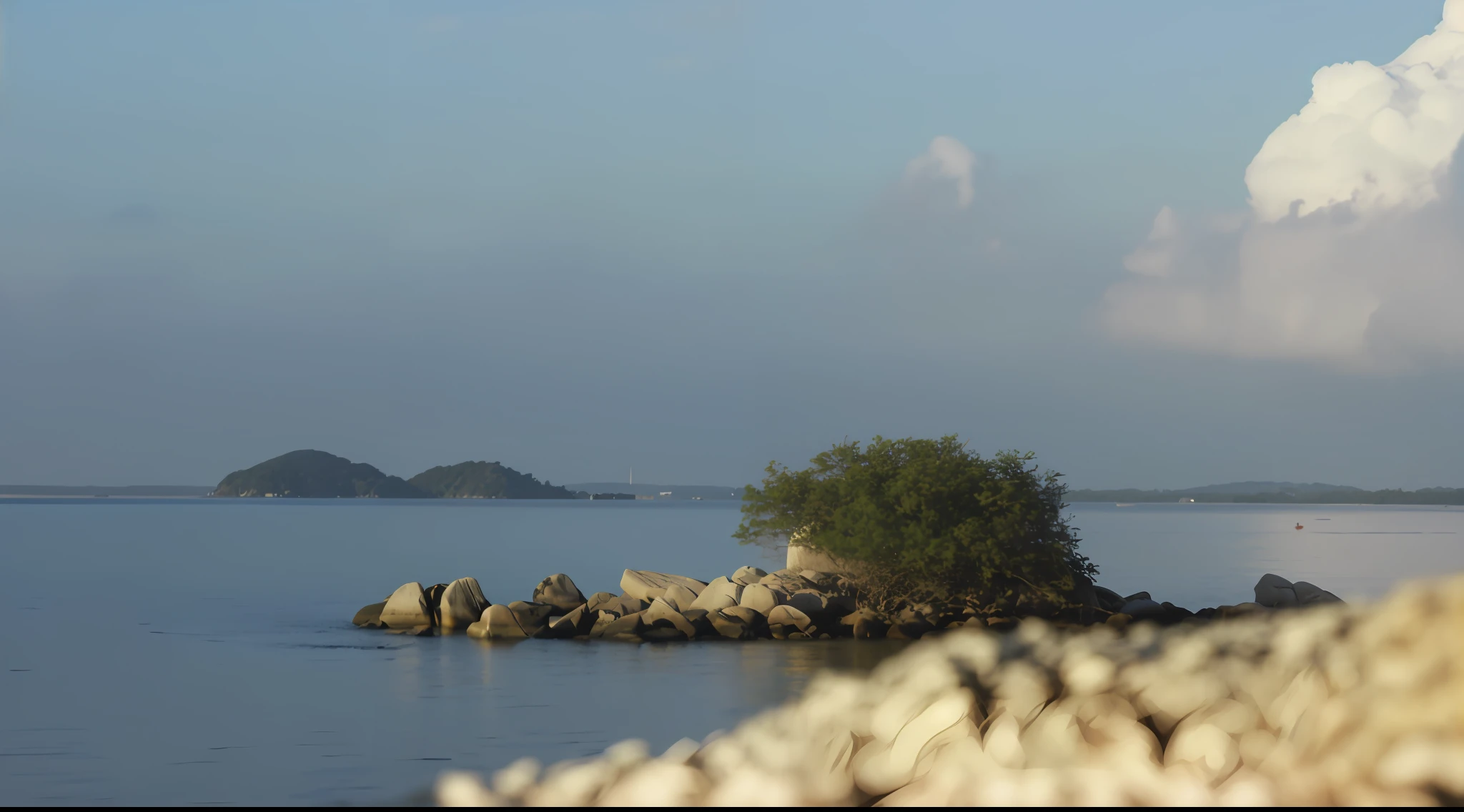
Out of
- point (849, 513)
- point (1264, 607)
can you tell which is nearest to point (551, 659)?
point (849, 513)

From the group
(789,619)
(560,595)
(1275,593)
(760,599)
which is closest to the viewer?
(789,619)

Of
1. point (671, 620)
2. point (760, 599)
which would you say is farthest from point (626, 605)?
point (760, 599)

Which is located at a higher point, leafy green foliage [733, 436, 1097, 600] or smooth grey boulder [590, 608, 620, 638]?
leafy green foliage [733, 436, 1097, 600]

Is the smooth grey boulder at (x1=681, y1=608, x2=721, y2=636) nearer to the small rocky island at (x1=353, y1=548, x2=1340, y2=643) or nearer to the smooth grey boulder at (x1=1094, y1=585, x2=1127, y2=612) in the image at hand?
the small rocky island at (x1=353, y1=548, x2=1340, y2=643)

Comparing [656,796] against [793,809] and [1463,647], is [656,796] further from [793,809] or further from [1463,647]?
[1463,647]

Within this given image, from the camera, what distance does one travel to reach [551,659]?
86.2 feet

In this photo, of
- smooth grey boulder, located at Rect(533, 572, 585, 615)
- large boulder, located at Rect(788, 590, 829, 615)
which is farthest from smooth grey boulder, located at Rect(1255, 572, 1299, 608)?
smooth grey boulder, located at Rect(533, 572, 585, 615)

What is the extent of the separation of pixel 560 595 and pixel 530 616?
7.86ft

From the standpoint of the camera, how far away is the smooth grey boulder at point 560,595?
3194 centimetres

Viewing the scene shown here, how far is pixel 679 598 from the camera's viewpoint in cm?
3142

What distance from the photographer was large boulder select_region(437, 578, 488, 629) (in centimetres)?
3134

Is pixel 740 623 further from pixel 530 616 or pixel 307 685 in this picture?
pixel 307 685

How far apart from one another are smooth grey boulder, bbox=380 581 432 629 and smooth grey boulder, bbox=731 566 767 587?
786cm

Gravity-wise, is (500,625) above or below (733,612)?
below
